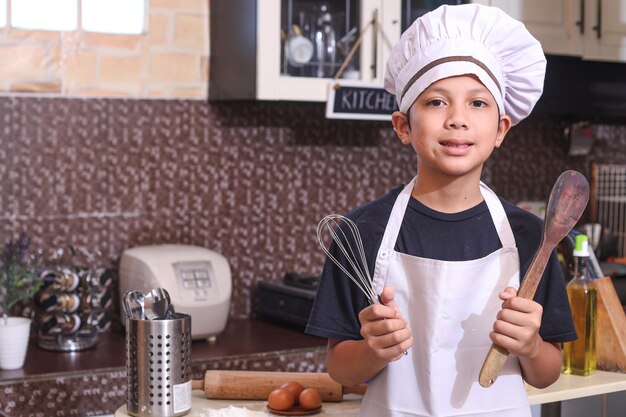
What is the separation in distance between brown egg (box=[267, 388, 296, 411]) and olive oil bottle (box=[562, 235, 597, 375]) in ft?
1.93

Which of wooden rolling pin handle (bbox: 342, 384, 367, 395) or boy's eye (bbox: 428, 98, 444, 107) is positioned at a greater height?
boy's eye (bbox: 428, 98, 444, 107)

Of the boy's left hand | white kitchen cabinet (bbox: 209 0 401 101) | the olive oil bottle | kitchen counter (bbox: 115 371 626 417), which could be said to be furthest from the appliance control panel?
the boy's left hand

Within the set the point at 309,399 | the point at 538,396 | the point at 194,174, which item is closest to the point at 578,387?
the point at 538,396

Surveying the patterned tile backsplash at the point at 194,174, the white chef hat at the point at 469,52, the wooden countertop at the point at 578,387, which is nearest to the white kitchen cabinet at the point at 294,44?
the patterned tile backsplash at the point at 194,174

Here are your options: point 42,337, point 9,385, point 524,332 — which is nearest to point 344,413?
point 524,332

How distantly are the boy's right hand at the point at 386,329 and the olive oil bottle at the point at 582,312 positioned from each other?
0.70 metres

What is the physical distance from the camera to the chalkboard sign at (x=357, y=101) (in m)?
2.67

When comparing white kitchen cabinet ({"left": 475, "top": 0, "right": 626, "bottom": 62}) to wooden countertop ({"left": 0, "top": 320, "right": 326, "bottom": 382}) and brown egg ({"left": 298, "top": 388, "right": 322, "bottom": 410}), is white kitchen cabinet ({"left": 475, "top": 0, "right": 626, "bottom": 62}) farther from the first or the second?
brown egg ({"left": 298, "top": 388, "right": 322, "bottom": 410})

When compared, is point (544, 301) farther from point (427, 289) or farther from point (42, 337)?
point (42, 337)

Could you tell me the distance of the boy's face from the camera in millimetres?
1304

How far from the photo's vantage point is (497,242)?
140 cm

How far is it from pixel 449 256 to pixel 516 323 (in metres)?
0.16

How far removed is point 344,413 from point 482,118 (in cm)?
58

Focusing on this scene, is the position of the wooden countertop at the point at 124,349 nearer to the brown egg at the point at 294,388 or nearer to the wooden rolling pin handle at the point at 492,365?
the brown egg at the point at 294,388
